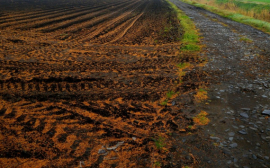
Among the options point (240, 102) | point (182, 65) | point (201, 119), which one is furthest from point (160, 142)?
point (182, 65)

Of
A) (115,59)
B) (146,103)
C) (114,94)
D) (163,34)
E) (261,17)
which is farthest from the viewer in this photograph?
(261,17)

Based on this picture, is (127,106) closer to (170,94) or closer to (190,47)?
(170,94)

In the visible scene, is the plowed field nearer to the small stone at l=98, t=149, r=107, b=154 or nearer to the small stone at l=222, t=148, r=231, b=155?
the small stone at l=98, t=149, r=107, b=154

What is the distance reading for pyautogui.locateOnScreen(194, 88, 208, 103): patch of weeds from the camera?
5.61m

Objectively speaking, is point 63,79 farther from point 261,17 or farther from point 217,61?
point 261,17

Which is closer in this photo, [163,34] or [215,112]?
[215,112]

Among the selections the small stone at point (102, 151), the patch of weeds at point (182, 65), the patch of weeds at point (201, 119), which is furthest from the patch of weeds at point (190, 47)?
the small stone at point (102, 151)

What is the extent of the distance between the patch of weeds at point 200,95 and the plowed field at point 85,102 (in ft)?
1.54

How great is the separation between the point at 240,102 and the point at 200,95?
1.08 metres

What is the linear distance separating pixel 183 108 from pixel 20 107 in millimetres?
4257

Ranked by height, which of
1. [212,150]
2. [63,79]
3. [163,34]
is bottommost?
[212,150]

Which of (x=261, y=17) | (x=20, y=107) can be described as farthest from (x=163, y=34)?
(x=261, y=17)

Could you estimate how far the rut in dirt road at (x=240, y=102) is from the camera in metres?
3.80

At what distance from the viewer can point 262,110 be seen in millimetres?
5039
